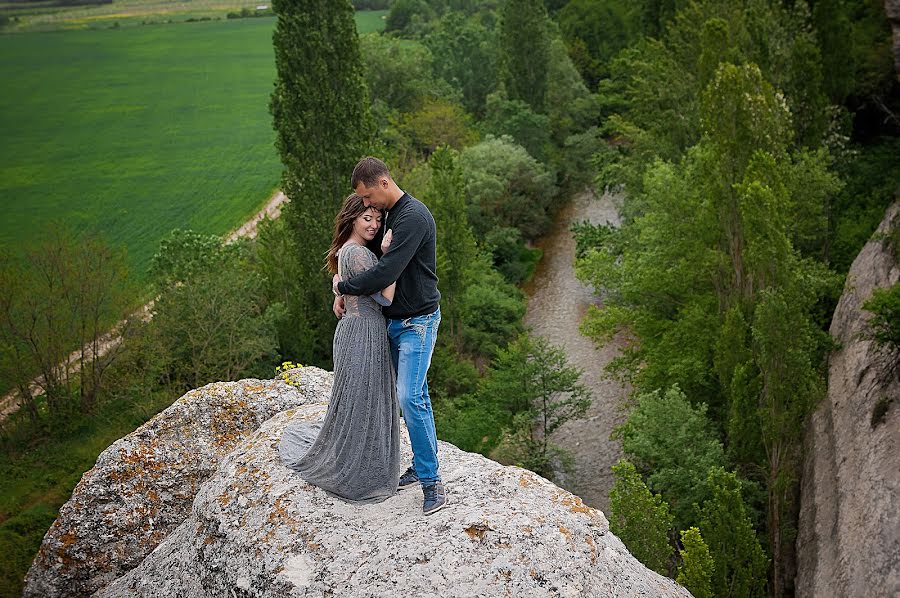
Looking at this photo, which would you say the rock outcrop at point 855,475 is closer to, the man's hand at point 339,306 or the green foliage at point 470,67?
the man's hand at point 339,306

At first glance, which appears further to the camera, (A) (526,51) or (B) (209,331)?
(A) (526,51)

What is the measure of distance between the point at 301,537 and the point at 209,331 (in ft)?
58.1

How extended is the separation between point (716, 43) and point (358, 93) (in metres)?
11.5

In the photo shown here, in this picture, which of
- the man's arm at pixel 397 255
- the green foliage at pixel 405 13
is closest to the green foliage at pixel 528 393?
the man's arm at pixel 397 255

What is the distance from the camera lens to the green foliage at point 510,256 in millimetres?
38406

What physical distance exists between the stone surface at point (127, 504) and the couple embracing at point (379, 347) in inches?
106

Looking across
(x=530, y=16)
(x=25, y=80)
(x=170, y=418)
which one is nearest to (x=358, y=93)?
(x=170, y=418)

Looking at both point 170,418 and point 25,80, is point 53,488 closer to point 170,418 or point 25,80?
point 170,418

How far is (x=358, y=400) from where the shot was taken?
8.08 metres

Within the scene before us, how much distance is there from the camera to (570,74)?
52531mm

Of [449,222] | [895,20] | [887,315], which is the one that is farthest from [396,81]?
[887,315]

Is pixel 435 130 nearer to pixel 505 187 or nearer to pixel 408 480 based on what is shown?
pixel 505 187

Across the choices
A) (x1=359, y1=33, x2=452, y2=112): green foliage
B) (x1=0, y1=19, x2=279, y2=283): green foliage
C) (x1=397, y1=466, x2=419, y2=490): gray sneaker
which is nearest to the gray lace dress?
(x1=397, y1=466, x2=419, y2=490): gray sneaker

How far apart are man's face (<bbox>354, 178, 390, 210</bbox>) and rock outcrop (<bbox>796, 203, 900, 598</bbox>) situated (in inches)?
373
